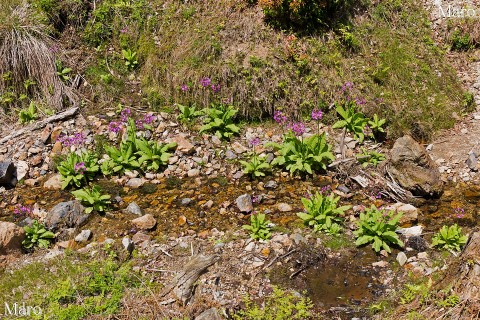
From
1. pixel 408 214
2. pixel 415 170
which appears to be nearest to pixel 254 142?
pixel 415 170

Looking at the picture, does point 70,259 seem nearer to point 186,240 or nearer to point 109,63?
point 186,240

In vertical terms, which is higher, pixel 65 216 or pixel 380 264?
pixel 65 216

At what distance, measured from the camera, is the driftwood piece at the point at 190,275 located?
6641 mm

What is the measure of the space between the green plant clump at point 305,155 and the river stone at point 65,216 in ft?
11.6

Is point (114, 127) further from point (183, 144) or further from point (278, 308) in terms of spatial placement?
point (278, 308)

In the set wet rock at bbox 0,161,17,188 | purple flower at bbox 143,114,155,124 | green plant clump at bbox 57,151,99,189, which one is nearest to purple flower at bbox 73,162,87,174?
green plant clump at bbox 57,151,99,189

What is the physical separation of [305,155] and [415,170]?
192cm

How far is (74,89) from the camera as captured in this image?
425 inches

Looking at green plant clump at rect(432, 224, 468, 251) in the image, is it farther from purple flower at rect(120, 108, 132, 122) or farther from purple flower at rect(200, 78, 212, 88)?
purple flower at rect(120, 108, 132, 122)

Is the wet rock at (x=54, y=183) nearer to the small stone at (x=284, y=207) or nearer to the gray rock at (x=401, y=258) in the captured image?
the small stone at (x=284, y=207)

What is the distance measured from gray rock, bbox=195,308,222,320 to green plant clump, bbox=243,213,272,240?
5.39 feet

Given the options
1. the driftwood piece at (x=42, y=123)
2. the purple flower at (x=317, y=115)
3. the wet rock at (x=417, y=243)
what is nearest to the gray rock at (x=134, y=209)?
the driftwood piece at (x=42, y=123)

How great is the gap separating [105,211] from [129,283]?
204 cm

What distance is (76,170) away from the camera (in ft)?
29.6
